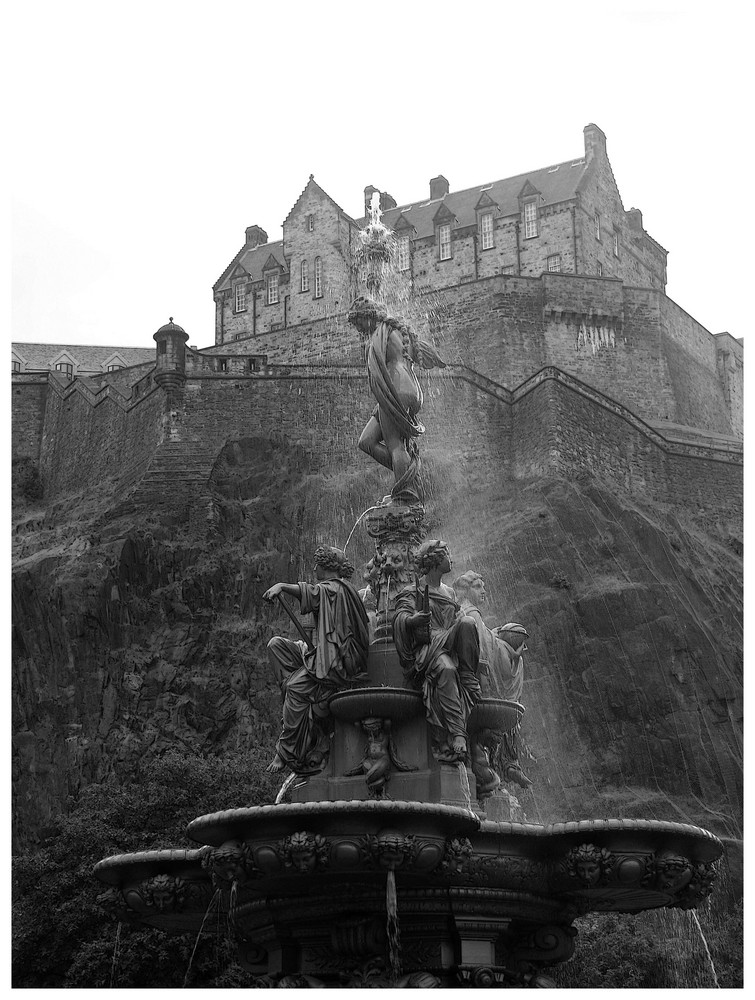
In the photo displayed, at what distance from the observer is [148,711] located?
41250 millimetres

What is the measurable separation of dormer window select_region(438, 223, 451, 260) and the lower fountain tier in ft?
198

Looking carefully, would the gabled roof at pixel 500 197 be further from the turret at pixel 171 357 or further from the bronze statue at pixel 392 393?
the bronze statue at pixel 392 393

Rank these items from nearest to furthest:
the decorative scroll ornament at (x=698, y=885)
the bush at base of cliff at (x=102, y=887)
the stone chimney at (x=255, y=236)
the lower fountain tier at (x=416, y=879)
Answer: the lower fountain tier at (x=416, y=879)
the decorative scroll ornament at (x=698, y=885)
the bush at base of cliff at (x=102, y=887)
the stone chimney at (x=255, y=236)

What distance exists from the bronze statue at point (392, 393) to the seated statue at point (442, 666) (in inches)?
61.0

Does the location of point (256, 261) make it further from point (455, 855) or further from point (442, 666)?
point (455, 855)

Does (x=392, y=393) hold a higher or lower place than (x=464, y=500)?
lower

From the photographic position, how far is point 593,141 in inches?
2813

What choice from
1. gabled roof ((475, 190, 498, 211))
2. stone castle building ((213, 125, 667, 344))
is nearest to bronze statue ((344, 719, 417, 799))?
stone castle building ((213, 125, 667, 344))

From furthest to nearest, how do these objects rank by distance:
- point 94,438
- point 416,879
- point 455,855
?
point 94,438
point 416,879
point 455,855

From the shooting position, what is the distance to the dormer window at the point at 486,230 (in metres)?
69.1

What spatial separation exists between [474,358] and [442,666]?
162 feet

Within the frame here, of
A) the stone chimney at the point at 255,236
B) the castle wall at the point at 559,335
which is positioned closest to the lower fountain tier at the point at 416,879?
the castle wall at the point at 559,335

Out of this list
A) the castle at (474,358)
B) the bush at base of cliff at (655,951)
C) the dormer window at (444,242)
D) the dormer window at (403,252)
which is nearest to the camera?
the bush at base of cliff at (655,951)

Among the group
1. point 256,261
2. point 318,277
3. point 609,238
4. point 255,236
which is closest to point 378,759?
point 318,277
